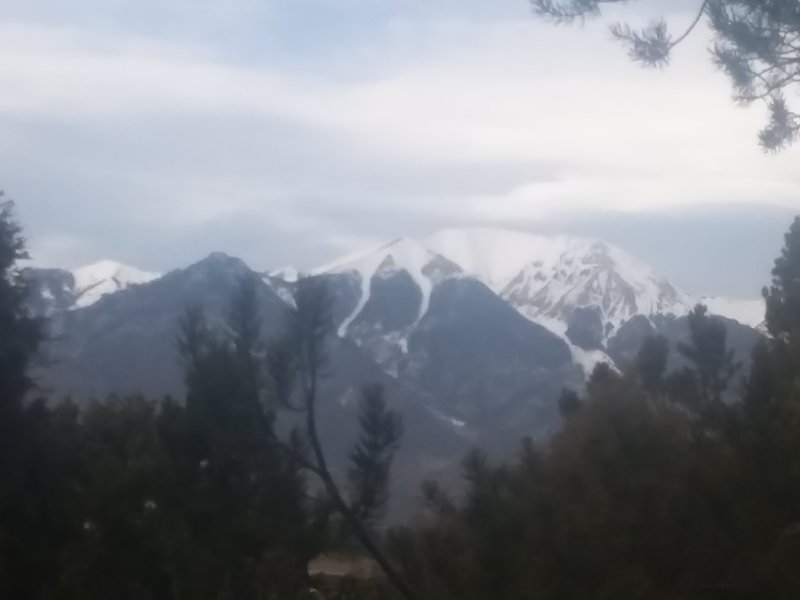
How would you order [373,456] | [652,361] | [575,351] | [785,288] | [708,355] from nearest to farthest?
[373,456] → [708,355] → [652,361] → [785,288] → [575,351]

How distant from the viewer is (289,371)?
14.0m

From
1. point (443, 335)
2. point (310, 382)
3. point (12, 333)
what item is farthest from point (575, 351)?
point (310, 382)

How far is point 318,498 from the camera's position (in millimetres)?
14484

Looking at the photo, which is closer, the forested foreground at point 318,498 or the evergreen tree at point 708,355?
the forested foreground at point 318,498

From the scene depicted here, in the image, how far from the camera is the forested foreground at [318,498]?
13125mm

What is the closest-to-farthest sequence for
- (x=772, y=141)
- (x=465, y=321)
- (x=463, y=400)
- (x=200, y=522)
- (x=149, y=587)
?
(x=772, y=141) < (x=200, y=522) < (x=149, y=587) < (x=463, y=400) < (x=465, y=321)

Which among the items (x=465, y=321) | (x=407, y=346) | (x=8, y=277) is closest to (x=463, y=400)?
(x=407, y=346)

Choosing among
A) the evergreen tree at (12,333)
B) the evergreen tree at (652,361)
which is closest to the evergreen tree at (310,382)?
the evergreen tree at (12,333)

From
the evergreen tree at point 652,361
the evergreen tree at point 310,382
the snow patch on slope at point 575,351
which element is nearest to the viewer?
the evergreen tree at point 310,382

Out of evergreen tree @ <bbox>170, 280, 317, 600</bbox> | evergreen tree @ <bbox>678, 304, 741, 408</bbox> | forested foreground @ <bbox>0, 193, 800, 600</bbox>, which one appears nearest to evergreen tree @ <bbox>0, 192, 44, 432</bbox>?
forested foreground @ <bbox>0, 193, 800, 600</bbox>

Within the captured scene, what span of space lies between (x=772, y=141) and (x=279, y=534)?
7.25 m

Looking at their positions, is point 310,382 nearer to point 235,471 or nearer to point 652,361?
point 235,471

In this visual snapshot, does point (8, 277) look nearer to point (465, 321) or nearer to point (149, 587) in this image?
point (149, 587)

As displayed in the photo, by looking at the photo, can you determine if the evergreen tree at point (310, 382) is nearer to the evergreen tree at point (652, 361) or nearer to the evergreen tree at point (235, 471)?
the evergreen tree at point (235, 471)
